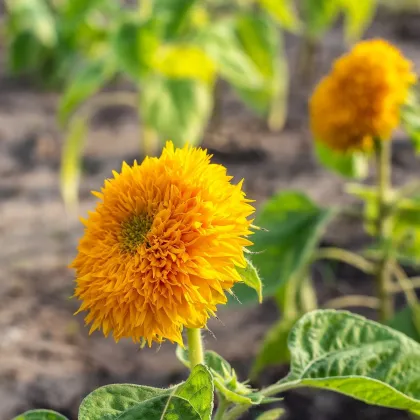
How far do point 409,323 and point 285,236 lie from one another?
0.35 meters

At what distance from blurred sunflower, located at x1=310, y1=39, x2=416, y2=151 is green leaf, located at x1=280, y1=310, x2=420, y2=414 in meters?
0.51

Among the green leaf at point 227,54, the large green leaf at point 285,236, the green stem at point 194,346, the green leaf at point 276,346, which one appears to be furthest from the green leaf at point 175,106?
the green stem at point 194,346

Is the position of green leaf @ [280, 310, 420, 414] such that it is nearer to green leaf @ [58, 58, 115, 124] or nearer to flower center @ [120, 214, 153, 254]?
flower center @ [120, 214, 153, 254]

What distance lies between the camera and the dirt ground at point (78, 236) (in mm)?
1912

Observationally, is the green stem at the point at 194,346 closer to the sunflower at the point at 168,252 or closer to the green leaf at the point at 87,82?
the sunflower at the point at 168,252

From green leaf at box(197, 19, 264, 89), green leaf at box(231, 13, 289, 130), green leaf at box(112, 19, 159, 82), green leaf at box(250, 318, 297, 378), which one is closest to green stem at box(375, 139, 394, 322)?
green leaf at box(250, 318, 297, 378)

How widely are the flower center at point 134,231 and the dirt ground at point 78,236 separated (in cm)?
111

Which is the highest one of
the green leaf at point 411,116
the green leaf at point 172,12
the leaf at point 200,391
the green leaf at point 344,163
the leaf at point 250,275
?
the green leaf at point 172,12

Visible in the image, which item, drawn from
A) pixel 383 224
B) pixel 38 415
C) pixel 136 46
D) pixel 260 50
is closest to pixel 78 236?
pixel 136 46

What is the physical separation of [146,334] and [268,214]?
942 millimetres

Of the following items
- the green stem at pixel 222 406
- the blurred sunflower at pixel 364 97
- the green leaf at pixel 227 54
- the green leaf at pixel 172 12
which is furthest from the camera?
the green leaf at pixel 227 54

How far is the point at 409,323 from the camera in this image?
160 cm

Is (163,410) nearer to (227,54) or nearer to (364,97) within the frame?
(364,97)

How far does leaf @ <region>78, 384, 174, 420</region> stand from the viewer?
747 mm
